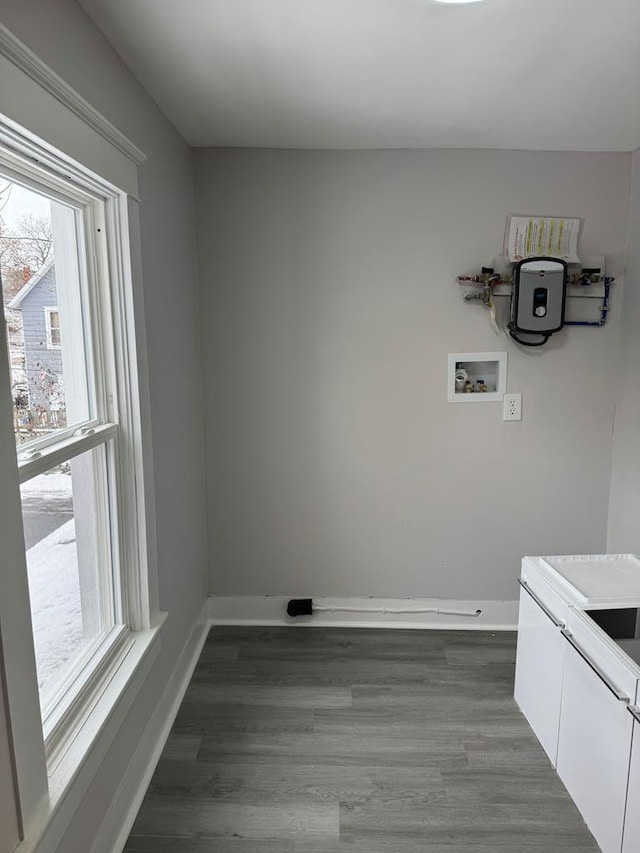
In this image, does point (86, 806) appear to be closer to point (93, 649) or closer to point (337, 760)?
point (93, 649)

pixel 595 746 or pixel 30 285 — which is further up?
pixel 30 285

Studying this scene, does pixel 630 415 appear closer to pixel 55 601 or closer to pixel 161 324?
pixel 161 324

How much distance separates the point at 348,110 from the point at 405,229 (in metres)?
0.65

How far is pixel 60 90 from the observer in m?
1.26

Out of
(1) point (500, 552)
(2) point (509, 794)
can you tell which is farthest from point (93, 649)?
(1) point (500, 552)

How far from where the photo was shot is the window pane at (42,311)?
1.29 m

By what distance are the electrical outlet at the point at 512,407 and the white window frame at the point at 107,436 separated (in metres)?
1.78

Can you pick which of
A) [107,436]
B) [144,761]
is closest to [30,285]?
[107,436]

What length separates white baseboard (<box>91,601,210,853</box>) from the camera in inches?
61.7

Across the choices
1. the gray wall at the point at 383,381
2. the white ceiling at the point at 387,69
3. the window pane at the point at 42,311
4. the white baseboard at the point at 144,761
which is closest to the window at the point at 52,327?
the window pane at the point at 42,311

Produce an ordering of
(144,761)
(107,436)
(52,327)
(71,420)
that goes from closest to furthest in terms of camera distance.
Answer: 1. (52,327)
2. (71,420)
3. (107,436)
4. (144,761)

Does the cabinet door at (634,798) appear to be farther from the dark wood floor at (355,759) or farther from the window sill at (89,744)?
the window sill at (89,744)

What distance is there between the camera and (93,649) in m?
1.68

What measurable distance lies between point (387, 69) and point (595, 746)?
2229 millimetres
